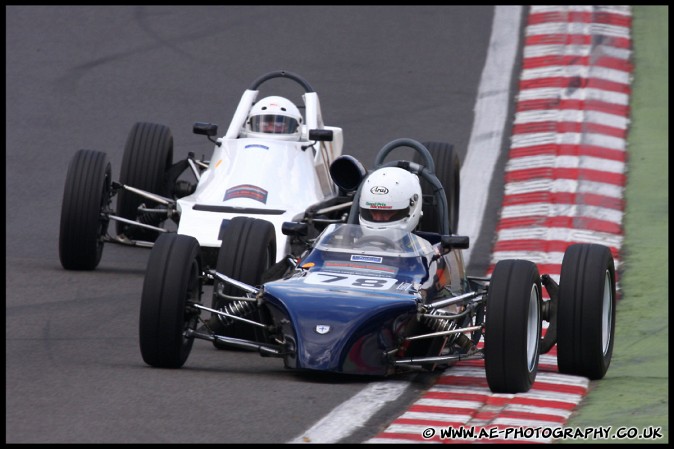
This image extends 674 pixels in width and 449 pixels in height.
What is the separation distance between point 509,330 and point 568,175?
7412mm

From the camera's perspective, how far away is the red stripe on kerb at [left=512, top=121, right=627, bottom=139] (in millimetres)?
17859

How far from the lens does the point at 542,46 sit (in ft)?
68.8

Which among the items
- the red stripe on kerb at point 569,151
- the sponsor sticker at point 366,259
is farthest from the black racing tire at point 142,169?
the red stripe on kerb at point 569,151

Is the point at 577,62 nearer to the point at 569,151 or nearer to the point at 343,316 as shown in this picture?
the point at 569,151

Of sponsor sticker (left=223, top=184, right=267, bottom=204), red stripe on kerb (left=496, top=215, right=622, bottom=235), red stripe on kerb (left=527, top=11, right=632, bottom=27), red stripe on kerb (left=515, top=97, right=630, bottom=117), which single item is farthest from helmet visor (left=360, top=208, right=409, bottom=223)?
red stripe on kerb (left=527, top=11, right=632, bottom=27)

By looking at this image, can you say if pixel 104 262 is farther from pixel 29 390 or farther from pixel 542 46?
pixel 542 46

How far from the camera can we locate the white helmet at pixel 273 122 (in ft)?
48.2

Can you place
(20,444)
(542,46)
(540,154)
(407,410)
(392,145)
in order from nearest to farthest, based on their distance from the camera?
A: (20,444) → (407,410) → (392,145) → (540,154) → (542,46)

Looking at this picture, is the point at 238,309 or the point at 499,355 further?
the point at 238,309

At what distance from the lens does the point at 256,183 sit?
13.8 m

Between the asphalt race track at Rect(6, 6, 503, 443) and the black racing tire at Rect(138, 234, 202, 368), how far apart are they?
186 millimetres

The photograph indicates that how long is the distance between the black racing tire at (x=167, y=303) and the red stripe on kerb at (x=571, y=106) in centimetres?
958

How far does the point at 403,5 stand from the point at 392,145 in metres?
12.0

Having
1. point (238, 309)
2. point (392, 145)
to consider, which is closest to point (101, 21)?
point (392, 145)
